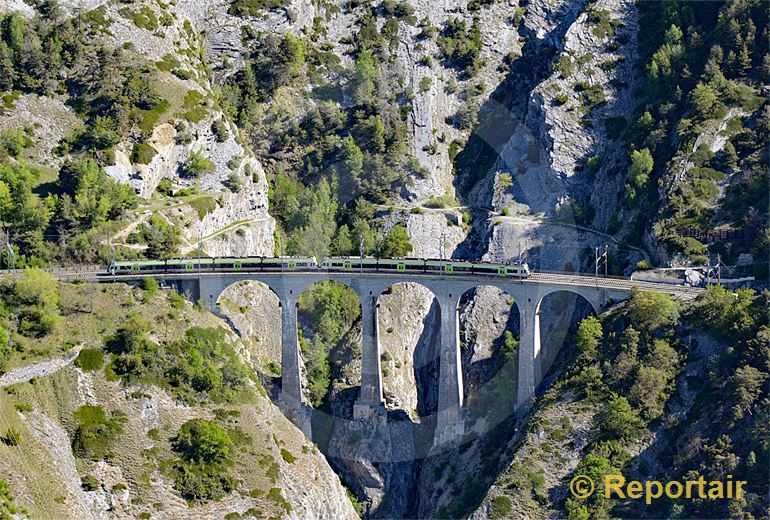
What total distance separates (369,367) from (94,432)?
36.0 metres

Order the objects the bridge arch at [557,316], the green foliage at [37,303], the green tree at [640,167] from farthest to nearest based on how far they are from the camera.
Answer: the green tree at [640,167], the bridge arch at [557,316], the green foliage at [37,303]

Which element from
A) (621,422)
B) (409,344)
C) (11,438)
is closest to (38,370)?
(11,438)

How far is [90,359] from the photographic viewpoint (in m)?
152

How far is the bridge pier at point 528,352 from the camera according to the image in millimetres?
161750

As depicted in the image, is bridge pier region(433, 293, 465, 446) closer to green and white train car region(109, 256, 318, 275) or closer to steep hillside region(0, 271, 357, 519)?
steep hillside region(0, 271, 357, 519)

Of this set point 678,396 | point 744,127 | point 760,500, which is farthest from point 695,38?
point 760,500

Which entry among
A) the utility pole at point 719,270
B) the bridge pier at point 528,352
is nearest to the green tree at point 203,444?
the bridge pier at point 528,352

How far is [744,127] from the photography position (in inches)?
7032

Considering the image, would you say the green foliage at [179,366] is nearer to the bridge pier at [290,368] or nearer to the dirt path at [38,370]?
the dirt path at [38,370]

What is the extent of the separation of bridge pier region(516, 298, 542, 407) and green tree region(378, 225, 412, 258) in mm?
30385

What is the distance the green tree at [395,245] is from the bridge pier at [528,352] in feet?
99.7

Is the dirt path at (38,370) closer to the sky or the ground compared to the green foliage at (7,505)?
closer to the sky

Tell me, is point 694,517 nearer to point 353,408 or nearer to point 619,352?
point 619,352

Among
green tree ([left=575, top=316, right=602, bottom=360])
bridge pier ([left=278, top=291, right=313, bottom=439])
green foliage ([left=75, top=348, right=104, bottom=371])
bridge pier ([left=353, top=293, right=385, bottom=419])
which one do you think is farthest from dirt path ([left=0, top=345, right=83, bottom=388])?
green tree ([left=575, top=316, right=602, bottom=360])
